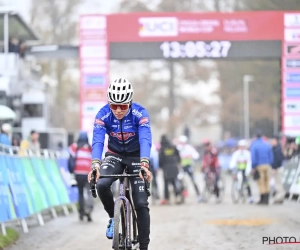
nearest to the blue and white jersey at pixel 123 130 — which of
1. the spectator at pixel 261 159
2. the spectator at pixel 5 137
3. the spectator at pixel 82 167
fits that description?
the spectator at pixel 82 167

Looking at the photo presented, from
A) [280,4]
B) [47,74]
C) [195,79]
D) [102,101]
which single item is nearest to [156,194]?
[102,101]

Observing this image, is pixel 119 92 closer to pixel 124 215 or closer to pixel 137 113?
pixel 137 113

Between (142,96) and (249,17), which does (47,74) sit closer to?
(142,96)

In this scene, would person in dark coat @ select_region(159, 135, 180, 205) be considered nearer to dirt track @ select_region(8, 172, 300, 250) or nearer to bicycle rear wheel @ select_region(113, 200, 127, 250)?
dirt track @ select_region(8, 172, 300, 250)

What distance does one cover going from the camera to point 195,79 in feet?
247

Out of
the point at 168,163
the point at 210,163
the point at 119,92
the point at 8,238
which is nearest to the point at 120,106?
the point at 119,92

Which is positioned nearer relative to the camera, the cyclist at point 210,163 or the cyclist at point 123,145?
the cyclist at point 123,145

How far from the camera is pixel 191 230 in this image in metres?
15.6

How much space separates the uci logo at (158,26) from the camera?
98.5 feet

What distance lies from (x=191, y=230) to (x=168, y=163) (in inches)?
416

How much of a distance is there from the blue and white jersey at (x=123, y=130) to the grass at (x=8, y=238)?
131 inches

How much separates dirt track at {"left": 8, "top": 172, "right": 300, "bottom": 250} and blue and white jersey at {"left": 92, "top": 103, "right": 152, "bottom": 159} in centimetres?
286

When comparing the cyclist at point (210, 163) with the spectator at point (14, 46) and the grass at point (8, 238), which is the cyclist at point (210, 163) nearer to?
the spectator at point (14, 46)

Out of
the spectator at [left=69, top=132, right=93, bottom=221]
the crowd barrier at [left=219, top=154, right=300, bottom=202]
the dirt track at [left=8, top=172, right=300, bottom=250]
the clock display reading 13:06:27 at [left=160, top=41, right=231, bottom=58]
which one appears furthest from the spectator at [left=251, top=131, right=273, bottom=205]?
the spectator at [left=69, top=132, right=93, bottom=221]
